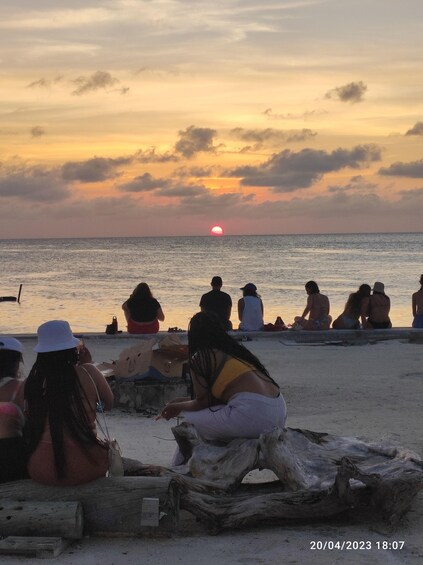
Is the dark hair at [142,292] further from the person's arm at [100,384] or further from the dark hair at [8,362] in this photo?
the person's arm at [100,384]

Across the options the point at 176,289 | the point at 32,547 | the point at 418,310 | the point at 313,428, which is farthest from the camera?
the point at 176,289

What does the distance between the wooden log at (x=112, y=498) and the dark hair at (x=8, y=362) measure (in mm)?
808

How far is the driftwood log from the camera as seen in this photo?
213 inches

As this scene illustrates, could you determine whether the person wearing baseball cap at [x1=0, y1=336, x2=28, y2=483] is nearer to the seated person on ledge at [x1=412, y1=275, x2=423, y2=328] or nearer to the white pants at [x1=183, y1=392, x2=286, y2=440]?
the white pants at [x1=183, y1=392, x2=286, y2=440]

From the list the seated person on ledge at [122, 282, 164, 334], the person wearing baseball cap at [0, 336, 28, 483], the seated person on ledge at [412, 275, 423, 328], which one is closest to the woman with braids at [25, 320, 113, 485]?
the person wearing baseball cap at [0, 336, 28, 483]

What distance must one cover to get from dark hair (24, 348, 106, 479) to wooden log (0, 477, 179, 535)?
0.16 meters

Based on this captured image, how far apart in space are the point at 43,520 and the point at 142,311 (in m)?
8.71

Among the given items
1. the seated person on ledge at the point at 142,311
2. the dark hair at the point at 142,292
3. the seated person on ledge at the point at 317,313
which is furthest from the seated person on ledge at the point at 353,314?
the dark hair at the point at 142,292

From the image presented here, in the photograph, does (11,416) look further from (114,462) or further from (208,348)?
(208,348)

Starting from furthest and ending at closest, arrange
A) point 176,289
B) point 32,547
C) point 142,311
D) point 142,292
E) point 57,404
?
point 176,289, point 142,311, point 142,292, point 57,404, point 32,547

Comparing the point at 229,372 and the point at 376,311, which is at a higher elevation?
the point at 229,372

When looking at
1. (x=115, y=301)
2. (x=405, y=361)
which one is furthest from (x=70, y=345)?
(x=115, y=301)

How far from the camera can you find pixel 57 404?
209 inches

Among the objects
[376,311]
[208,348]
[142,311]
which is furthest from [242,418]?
[376,311]
